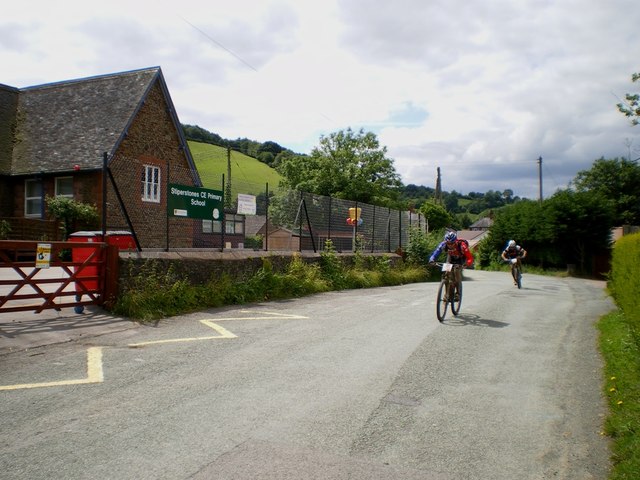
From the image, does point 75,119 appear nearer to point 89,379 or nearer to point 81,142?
point 81,142

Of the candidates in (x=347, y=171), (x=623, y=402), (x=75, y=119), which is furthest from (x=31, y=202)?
(x=347, y=171)

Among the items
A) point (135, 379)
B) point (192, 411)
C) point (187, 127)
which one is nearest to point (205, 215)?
A: point (135, 379)

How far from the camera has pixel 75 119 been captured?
23.6 metres

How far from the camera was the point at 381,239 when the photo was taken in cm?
2341

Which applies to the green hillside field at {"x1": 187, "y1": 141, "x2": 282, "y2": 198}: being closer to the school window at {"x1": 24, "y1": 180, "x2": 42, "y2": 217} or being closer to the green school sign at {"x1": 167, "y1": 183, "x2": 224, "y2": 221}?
the school window at {"x1": 24, "y1": 180, "x2": 42, "y2": 217}

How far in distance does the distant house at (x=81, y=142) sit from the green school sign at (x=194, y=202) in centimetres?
639

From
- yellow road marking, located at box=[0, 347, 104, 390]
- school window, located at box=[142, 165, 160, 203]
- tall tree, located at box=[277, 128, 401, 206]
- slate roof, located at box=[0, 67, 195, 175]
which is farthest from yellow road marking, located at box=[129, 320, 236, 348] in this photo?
tall tree, located at box=[277, 128, 401, 206]

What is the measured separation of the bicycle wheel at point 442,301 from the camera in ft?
32.7

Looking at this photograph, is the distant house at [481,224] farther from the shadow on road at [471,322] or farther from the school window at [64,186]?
the shadow on road at [471,322]

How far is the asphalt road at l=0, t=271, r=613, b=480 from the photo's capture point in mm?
3830

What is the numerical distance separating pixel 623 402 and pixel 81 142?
22353 millimetres

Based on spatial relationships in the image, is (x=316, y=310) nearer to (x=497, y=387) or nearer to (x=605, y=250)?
(x=497, y=387)

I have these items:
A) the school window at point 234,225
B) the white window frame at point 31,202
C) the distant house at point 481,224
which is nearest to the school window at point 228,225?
the school window at point 234,225

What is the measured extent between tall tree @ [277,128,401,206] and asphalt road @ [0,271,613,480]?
1796 inches
